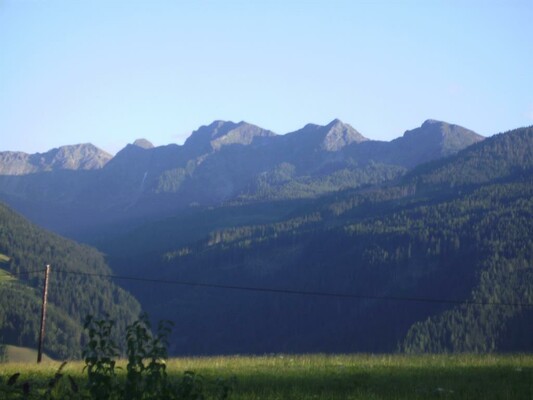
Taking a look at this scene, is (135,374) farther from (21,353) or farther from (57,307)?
(57,307)

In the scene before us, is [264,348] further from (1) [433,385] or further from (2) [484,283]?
(1) [433,385]

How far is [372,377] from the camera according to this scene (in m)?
22.0

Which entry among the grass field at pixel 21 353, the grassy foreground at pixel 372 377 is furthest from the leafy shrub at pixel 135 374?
the grass field at pixel 21 353

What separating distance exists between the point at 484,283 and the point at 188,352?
231ft

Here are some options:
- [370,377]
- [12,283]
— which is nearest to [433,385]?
[370,377]

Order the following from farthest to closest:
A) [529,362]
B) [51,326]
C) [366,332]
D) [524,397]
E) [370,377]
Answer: [366,332]
[51,326]
[529,362]
[370,377]
[524,397]

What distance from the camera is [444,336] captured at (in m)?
132

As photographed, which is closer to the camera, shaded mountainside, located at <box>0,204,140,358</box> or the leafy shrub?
the leafy shrub

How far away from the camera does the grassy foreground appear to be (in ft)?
61.4

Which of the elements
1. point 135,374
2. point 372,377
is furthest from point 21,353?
point 135,374

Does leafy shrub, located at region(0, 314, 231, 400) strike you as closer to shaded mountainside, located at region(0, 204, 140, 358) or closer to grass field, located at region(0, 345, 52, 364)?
shaded mountainside, located at region(0, 204, 140, 358)

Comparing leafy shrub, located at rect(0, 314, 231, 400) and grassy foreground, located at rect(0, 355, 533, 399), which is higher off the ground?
leafy shrub, located at rect(0, 314, 231, 400)

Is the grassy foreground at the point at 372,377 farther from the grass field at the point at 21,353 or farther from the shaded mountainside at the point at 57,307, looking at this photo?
the grass field at the point at 21,353

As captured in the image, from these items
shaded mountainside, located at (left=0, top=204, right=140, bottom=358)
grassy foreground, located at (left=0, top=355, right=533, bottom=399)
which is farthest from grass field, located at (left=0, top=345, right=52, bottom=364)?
grassy foreground, located at (left=0, top=355, right=533, bottom=399)
